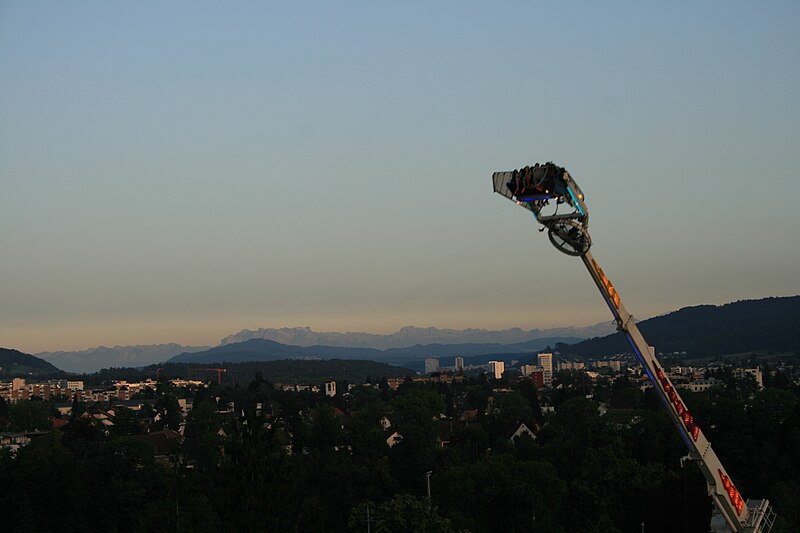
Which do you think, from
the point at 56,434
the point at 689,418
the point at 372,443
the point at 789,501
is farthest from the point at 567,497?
the point at 56,434

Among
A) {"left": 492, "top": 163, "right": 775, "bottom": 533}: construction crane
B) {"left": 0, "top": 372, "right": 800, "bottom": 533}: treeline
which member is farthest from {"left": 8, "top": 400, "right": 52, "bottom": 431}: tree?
{"left": 492, "top": 163, "right": 775, "bottom": 533}: construction crane

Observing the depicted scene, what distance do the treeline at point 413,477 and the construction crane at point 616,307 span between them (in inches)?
523

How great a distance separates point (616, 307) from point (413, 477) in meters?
49.2

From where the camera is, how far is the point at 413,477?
237 ft

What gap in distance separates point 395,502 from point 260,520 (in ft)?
60.6

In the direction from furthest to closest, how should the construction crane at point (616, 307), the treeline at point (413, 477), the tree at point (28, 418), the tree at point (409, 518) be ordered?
1. the tree at point (28, 418)
2. the tree at point (409, 518)
3. the treeline at point (413, 477)
4. the construction crane at point (616, 307)

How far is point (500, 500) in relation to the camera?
188 feet

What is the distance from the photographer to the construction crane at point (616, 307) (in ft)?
71.6

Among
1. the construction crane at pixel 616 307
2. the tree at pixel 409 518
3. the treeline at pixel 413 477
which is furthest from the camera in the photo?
the tree at pixel 409 518

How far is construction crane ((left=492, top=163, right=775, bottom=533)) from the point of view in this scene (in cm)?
2183

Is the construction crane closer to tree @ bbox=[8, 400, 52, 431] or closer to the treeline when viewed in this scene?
the treeline

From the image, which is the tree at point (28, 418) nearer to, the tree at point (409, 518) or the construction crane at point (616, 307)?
the tree at point (409, 518)

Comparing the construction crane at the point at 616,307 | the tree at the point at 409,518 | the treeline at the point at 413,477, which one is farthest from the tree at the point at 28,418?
the construction crane at the point at 616,307

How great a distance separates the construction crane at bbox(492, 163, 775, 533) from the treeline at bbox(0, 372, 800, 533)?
13.3 meters
